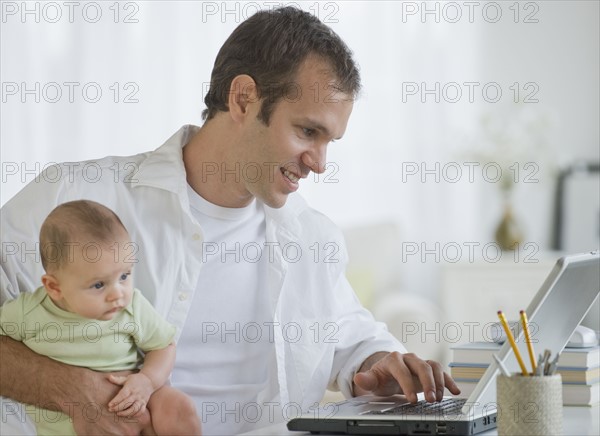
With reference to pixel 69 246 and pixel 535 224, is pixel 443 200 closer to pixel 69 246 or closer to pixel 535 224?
pixel 535 224

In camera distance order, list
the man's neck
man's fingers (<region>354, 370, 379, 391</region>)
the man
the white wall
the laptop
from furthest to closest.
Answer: the white wall → the man's neck → the man → man's fingers (<region>354, 370, 379, 391</region>) → the laptop

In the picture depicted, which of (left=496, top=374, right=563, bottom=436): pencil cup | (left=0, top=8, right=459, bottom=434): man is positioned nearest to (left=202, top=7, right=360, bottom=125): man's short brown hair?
(left=0, top=8, right=459, bottom=434): man

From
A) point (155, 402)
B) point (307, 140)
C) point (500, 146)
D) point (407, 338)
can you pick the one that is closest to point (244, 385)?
point (155, 402)

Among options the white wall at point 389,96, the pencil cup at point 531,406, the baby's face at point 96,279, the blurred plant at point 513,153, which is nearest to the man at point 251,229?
the baby's face at point 96,279

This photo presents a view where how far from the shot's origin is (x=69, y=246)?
145 cm

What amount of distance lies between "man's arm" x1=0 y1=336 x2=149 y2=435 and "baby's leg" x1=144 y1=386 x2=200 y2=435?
0.02m

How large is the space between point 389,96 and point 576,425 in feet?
10.7

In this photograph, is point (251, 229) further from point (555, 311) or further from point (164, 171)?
point (555, 311)

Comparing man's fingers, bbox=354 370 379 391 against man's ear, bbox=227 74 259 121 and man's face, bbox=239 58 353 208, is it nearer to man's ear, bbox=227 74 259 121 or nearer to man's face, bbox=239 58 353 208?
man's face, bbox=239 58 353 208

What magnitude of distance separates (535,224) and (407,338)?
105 cm

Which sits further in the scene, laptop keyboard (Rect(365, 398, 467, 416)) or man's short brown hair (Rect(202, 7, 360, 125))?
man's short brown hair (Rect(202, 7, 360, 125))

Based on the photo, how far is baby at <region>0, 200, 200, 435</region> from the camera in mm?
1463

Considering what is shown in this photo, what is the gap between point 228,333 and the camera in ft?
6.10

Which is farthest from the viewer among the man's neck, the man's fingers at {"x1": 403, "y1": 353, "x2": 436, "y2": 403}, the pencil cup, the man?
the man's neck
